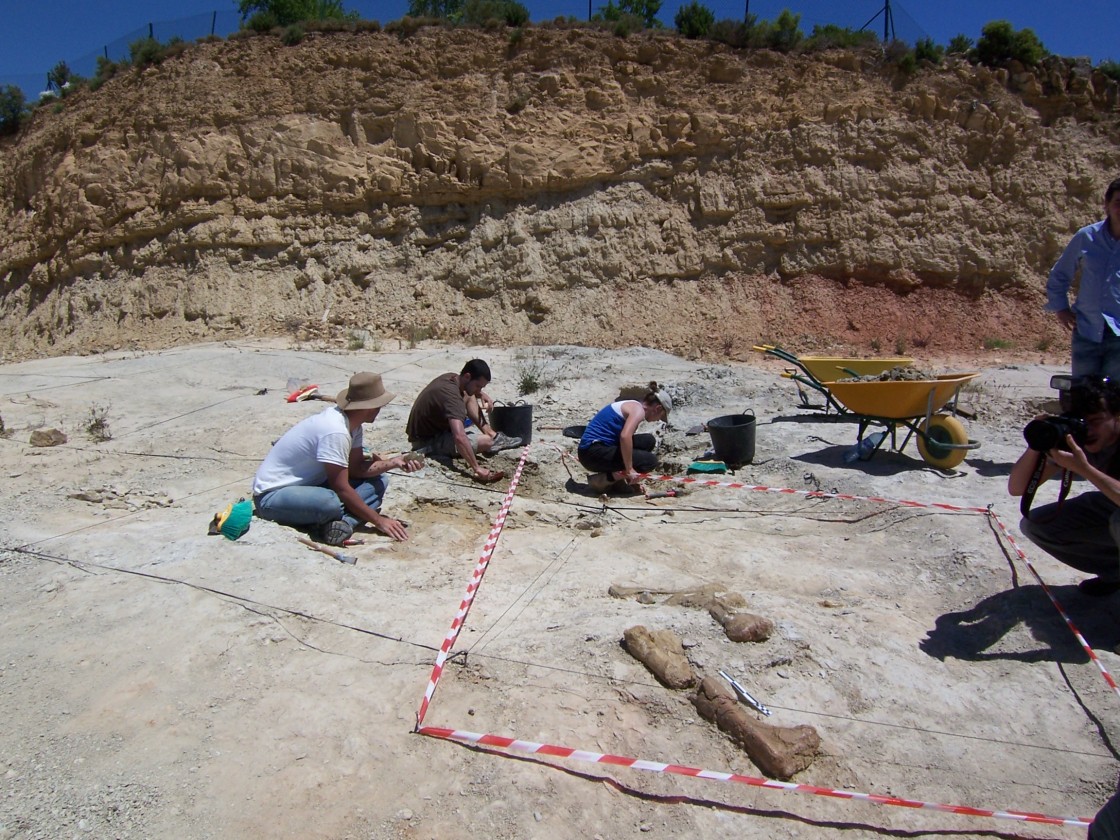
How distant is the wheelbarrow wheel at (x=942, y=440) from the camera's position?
6.32 metres

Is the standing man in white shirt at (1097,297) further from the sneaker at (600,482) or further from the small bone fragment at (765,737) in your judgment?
the small bone fragment at (765,737)

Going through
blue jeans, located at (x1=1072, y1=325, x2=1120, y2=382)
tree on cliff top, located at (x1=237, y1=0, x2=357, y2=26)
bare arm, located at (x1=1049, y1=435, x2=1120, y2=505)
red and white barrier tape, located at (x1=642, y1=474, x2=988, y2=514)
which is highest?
tree on cliff top, located at (x1=237, y1=0, x2=357, y2=26)

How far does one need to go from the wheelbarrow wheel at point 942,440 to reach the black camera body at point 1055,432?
117 inches

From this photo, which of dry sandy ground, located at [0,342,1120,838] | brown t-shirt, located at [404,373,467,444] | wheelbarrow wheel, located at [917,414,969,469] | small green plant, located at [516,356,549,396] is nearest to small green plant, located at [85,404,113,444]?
dry sandy ground, located at [0,342,1120,838]

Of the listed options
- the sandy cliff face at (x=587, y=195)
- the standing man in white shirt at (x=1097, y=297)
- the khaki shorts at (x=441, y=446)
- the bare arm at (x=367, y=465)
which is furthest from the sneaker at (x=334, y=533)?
the sandy cliff face at (x=587, y=195)

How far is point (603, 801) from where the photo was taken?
8.27 ft

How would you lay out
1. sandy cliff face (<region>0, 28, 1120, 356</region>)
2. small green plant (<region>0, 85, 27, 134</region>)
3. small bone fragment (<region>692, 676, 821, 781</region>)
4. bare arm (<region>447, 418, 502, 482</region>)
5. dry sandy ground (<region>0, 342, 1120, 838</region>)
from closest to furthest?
dry sandy ground (<region>0, 342, 1120, 838</region>), small bone fragment (<region>692, 676, 821, 781</region>), bare arm (<region>447, 418, 502, 482</region>), sandy cliff face (<region>0, 28, 1120, 356</region>), small green plant (<region>0, 85, 27, 134</region>)

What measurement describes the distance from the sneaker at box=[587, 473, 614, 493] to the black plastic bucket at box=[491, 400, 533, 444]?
3.95 ft

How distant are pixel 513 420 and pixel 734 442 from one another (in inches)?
83.4

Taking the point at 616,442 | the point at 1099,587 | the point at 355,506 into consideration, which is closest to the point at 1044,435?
the point at 1099,587

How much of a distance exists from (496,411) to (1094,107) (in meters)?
16.7

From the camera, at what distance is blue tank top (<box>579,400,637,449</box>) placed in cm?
629

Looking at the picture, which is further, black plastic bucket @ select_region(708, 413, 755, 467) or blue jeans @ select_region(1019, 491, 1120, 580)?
black plastic bucket @ select_region(708, 413, 755, 467)

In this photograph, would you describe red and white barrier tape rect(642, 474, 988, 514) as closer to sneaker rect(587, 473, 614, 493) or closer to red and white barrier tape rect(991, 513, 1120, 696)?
sneaker rect(587, 473, 614, 493)
